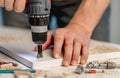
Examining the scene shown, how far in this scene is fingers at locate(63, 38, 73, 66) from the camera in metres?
0.93

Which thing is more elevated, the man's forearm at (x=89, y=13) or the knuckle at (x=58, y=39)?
the man's forearm at (x=89, y=13)

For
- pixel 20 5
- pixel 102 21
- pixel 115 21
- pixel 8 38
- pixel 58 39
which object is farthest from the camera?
pixel 115 21

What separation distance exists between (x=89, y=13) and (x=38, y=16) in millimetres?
425

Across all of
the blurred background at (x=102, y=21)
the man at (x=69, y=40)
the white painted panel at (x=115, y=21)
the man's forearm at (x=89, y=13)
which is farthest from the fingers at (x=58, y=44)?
the white painted panel at (x=115, y=21)

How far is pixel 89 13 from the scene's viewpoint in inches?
49.9

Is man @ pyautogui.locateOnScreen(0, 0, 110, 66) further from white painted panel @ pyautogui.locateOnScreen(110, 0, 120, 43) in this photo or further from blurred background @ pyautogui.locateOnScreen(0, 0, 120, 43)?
Result: white painted panel @ pyautogui.locateOnScreen(110, 0, 120, 43)

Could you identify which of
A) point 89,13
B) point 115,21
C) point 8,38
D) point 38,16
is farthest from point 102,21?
point 38,16

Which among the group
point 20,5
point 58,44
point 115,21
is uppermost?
point 20,5

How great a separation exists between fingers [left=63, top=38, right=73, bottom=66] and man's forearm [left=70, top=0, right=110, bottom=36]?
25cm

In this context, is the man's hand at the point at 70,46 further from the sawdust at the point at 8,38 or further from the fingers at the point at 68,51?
the sawdust at the point at 8,38

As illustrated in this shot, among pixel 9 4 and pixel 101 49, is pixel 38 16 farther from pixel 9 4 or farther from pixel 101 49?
pixel 101 49

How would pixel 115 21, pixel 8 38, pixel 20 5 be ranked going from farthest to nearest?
pixel 115 21, pixel 8 38, pixel 20 5

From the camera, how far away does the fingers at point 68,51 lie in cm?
93

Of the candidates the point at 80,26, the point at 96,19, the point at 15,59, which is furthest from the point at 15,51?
the point at 96,19
